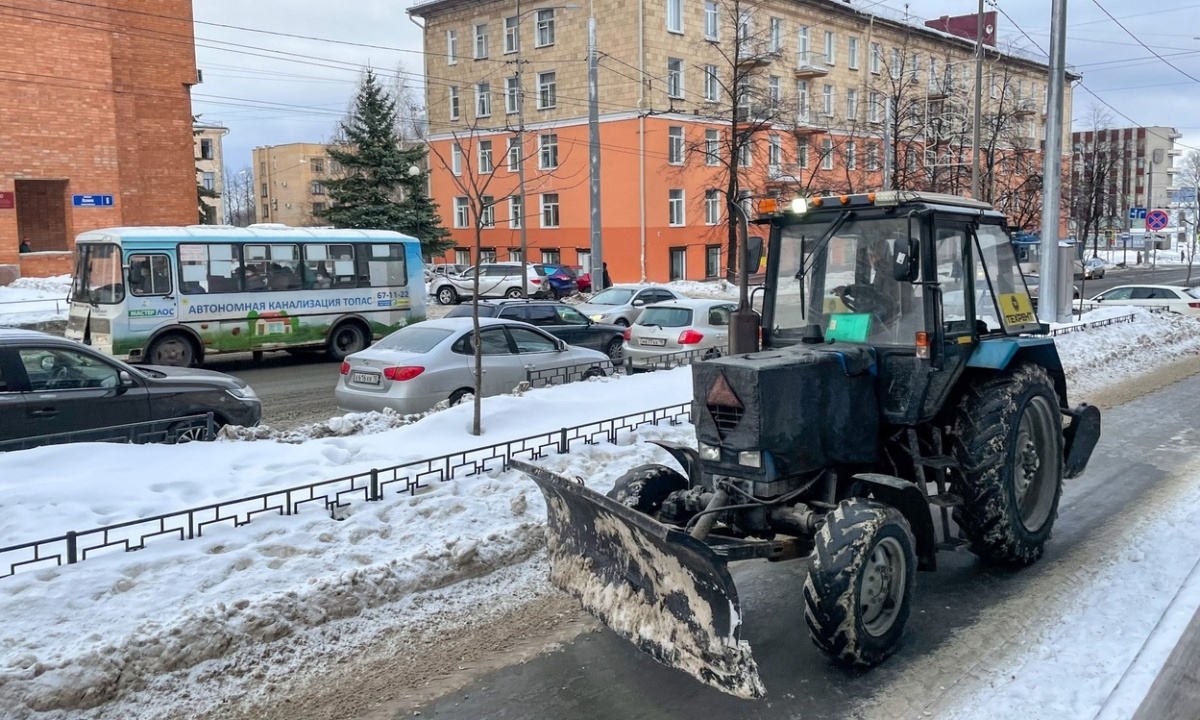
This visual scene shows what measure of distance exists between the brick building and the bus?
12859 mm

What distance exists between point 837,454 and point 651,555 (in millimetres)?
1420

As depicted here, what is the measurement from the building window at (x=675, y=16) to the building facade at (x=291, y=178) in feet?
158

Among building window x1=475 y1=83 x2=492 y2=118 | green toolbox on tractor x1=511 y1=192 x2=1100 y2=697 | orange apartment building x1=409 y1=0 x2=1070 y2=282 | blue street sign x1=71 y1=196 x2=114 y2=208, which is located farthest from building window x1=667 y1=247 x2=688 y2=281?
green toolbox on tractor x1=511 y1=192 x2=1100 y2=697

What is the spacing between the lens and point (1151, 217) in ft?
86.9

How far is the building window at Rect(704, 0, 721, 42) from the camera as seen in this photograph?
144 feet

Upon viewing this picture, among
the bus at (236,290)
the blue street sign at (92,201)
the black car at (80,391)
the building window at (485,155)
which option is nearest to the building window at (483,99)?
the building window at (485,155)

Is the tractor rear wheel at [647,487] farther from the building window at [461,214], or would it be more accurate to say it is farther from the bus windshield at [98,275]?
the building window at [461,214]

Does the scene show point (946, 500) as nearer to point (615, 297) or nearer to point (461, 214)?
point (615, 297)

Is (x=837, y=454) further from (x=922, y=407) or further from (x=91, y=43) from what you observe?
(x=91, y=43)

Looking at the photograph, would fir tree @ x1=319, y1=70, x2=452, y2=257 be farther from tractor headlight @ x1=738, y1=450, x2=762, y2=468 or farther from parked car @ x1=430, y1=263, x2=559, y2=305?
tractor headlight @ x1=738, y1=450, x2=762, y2=468

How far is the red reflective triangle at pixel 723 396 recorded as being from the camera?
5309 mm

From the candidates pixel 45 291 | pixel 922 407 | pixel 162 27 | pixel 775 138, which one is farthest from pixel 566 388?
pixel 775 138

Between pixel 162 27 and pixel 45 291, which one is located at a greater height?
pixel 162 27

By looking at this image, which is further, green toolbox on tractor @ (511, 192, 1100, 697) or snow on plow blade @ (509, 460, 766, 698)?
green toolbox on tractor @ (511, 192, 1100, 697)
